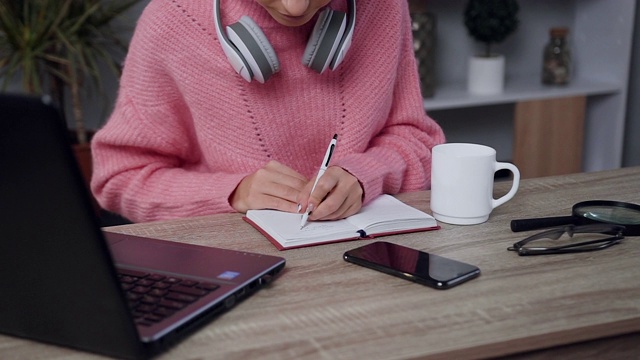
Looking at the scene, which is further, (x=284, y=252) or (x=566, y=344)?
(x=284, y=252)

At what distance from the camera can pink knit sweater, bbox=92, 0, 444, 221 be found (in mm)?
1336

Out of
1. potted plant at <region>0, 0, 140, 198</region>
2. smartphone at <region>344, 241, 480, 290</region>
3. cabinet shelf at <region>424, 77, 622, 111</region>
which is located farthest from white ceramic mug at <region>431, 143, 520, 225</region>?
cabinet shelf at <region>424, 77, 622, 111</region>

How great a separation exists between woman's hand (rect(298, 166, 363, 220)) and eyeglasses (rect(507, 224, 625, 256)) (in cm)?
25

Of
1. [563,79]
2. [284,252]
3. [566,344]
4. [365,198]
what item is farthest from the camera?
[563,79]

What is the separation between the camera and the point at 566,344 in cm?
77

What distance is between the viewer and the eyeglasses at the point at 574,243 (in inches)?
37.7

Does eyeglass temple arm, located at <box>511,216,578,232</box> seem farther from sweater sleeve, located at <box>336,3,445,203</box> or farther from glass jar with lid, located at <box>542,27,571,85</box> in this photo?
glass jar with lid, located at <box>542,27,571,85</box>

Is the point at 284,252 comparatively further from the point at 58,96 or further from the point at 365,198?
the point at 58,96

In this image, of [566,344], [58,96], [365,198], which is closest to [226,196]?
[365,198]

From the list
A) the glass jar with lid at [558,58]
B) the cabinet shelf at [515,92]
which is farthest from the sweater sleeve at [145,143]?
the glass jar with lid at [558,58]

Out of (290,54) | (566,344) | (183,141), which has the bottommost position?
(566,344)

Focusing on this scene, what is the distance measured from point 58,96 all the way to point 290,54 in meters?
A: 1.35

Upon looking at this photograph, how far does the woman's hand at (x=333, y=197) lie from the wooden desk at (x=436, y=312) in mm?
94

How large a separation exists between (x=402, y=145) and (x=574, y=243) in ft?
1.54
